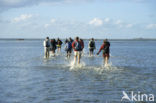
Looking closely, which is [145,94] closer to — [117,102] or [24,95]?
[117,102]

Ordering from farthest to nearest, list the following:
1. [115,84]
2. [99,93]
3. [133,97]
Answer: [115,84]
[99,93]
[133,97]

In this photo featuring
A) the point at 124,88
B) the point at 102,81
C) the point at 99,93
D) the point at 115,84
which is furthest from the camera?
the point at 102,81

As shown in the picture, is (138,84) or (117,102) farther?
(138,84)

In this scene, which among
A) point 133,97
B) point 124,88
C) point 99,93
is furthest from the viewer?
point 124,88

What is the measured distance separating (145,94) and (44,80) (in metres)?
4.93

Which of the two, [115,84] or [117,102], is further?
[115,84]

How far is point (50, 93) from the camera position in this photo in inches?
383

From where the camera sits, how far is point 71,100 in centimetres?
868

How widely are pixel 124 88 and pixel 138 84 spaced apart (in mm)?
1137

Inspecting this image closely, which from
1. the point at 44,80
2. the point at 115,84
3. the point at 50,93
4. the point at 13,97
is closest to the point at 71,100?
the point at 50,93

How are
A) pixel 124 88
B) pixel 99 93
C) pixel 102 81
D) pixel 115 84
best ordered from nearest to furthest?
pixel 99 93, pixel 124 88, pixel 115 84, pixel 102 81

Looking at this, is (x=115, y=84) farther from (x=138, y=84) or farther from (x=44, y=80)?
(x=44, y=80)

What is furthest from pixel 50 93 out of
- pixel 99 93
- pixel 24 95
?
pixel 99 93

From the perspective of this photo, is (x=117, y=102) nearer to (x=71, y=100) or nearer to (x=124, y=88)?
(x=71, y=100)
